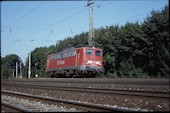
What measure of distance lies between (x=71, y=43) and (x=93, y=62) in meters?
30.2

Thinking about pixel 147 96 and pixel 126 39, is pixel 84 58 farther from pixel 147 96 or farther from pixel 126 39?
pixel 147 96

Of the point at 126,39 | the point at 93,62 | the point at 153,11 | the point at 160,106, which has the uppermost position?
the point at 153,11

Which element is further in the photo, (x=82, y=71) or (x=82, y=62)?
(x=82, y=71)

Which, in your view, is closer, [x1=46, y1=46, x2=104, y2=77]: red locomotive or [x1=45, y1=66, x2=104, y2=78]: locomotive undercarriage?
[x1=45, y1=66, x2=104, y2=78]: locomotive undercarriage

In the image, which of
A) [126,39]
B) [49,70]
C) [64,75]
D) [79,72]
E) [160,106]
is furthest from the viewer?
[49,70]

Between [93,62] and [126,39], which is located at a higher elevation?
[126,39]

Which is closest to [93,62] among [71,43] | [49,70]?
[49,70]

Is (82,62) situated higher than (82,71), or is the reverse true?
(82,62)

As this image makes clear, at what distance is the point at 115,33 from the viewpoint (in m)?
40.6

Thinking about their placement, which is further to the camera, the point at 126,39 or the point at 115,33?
the point at 115,33

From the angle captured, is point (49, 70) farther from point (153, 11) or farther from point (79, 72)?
point (153, 11)

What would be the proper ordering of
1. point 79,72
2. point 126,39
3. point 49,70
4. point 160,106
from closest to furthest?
point 160,106, point 79,72, point 126,39, point 49,70

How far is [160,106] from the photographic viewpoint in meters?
10.6

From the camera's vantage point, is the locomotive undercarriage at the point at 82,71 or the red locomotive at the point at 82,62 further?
the red locomotive at the point at 82,62
